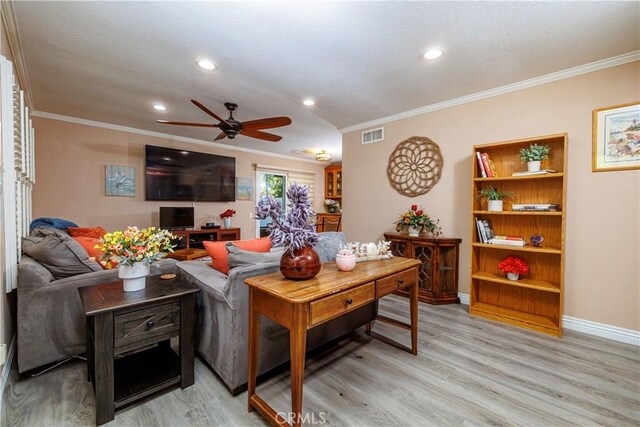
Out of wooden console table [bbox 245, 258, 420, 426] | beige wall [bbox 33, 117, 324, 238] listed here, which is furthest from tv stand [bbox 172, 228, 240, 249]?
wooden console table [bbox 245, 258, 420, 426]

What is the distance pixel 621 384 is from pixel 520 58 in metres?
2.66

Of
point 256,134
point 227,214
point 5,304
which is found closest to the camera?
point 5,304

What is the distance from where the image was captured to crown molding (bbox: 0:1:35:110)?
1896 millimetres

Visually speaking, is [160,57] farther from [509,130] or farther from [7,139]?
[509,130]

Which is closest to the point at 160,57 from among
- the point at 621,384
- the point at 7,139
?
the point at 7,139

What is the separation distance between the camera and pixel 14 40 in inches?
88.0

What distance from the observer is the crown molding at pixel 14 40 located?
190cm

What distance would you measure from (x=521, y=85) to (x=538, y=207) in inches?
52.7

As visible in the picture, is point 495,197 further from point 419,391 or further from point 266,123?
point 266,123

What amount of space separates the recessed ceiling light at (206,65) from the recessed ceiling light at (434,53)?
6.47ft

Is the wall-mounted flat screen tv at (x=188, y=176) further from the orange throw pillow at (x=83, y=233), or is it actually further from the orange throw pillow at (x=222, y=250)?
the orange throw pillow at (x=222, y=250)

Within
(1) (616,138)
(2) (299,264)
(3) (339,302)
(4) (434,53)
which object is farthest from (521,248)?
(2) (299,264)

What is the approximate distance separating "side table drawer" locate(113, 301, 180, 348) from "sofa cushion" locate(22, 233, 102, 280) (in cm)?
93

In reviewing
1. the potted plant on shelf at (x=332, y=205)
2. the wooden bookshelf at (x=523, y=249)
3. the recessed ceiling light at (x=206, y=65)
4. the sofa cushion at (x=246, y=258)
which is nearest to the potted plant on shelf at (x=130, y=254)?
the sofa cushion at (x=246, y=258)
